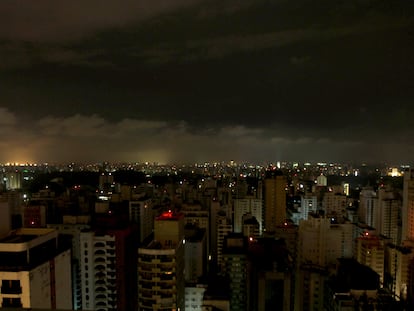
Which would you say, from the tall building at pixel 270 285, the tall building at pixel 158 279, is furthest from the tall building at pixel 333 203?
the tall building at pixel 158 279

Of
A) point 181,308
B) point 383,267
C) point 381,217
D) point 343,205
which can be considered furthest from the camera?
point 343,205

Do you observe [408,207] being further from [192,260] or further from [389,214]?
[192,260]

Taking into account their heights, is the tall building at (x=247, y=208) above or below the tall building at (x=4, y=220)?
below

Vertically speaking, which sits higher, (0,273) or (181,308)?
(0,273)

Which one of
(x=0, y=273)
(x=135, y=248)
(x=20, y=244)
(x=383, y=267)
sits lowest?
(x=383, y=267)

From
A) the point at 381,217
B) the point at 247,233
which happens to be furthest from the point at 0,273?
the point at 381,217

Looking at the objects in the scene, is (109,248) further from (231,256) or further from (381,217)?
(381,217)

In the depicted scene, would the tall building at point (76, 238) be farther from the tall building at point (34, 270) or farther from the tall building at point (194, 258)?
the tall building at point (34, 270)

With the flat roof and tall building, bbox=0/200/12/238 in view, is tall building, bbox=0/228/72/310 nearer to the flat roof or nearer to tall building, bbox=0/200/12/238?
the flat roof
